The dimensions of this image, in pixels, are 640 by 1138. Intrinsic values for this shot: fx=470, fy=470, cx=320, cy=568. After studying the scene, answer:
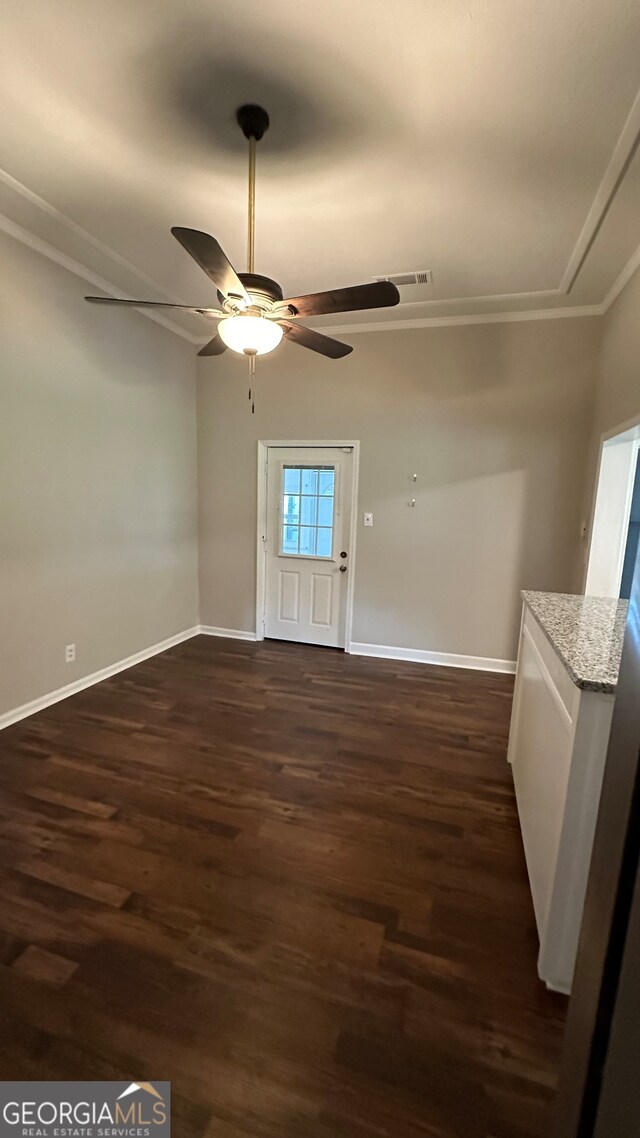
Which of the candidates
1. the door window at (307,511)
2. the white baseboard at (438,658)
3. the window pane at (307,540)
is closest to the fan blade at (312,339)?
the door window at (307,511)

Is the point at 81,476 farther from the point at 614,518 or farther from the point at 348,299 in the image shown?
the point at 614,518

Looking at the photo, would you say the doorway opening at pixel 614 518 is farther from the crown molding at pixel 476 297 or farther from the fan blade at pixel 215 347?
the fan blade at pixel 215 347

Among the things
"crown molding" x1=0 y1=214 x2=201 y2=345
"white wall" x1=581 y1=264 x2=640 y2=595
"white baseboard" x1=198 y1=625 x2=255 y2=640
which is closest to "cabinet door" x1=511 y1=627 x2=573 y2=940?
"white wall" x1=581 y1=264 x2=640 y2=595

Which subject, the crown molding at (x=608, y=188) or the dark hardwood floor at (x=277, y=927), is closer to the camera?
the dark hardwood floor at (x=277, y=927)

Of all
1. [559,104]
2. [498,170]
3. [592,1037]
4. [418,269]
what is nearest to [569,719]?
[592,1037]

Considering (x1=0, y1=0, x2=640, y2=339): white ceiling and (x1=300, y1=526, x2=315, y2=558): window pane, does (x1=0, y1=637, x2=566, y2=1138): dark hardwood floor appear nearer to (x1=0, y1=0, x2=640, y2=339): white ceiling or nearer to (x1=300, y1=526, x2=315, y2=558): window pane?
(x1=300, y1=526, x2=315, y2=558): window pane

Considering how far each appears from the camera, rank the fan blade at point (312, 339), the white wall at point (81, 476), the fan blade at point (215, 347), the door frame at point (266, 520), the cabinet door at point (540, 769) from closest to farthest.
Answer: the cabinet door at point (540, 769) < the fan blade at point (312, 339) < the fan blade at point (215, 347) < the white wall at point (81, 476) < the door frame at point (266, 520)

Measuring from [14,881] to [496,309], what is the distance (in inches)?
179

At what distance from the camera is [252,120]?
191cm

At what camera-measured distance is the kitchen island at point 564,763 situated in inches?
54.2

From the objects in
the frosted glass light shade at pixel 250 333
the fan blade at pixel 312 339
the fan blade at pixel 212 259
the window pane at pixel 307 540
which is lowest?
the window pane at pixel 307 540

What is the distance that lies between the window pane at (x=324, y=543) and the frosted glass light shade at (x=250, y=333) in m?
2.50

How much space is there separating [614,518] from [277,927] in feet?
10.6

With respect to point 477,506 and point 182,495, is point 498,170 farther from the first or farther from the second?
point 182,495
